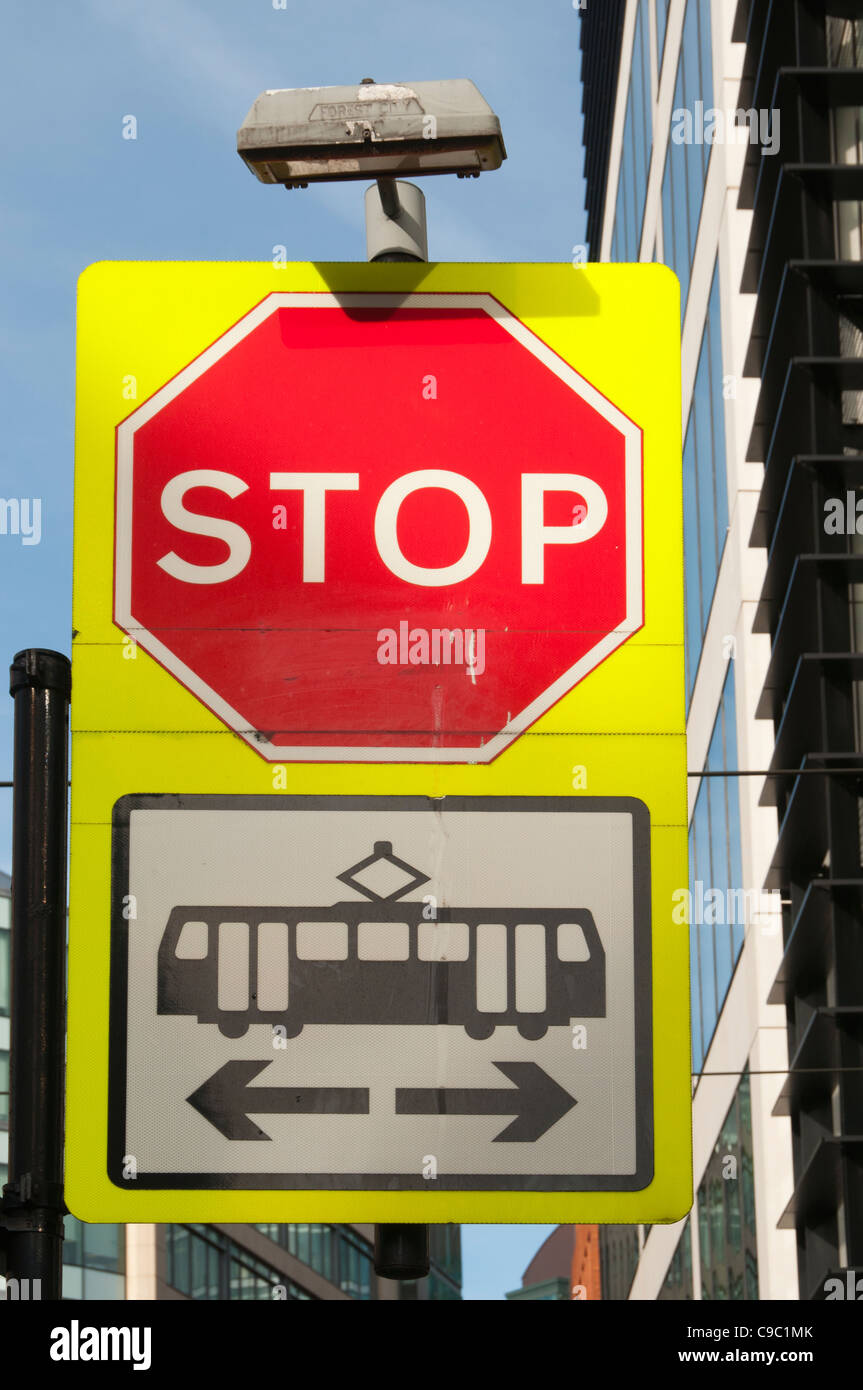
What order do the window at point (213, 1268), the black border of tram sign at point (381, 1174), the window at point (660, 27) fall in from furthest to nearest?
the window at point (213, 1268)
the window at point (660, 27)
the black border of tram sign at point (381, 1174)

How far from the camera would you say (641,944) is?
3.37 m

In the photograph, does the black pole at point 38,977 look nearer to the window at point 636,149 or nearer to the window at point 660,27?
the window at point 660,27

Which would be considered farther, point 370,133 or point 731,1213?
point 731,1213

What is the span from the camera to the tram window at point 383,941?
10.8ft

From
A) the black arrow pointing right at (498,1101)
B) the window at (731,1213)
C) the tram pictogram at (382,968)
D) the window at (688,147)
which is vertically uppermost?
the window at (688,147)

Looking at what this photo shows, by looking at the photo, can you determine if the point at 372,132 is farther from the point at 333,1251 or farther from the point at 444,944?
the point at 333,1251

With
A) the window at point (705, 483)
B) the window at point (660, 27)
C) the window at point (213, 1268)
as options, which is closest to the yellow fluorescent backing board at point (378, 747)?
the window at point (705, 483)

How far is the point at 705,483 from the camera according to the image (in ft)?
87.8

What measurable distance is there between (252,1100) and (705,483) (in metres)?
24.1

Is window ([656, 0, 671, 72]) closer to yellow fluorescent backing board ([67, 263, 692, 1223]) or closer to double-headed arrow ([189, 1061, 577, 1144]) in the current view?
yellow fluorescent backing board ([67, 263, 692, 1223])

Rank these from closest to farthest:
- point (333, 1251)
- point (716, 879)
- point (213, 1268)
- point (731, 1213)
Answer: point (731, 1213), point (716, 879), point (213, 1268), point (333, 1251)

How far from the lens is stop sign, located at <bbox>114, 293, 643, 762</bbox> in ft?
11.5

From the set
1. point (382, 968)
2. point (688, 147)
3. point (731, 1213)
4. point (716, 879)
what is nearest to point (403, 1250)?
point (382, 968)

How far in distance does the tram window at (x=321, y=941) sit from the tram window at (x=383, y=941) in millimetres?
30
